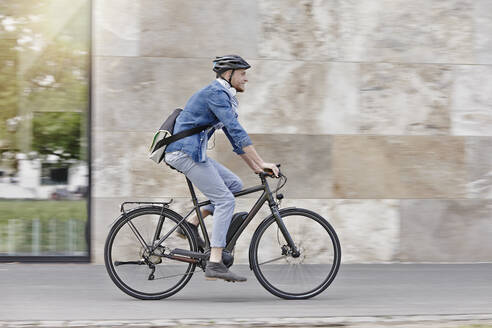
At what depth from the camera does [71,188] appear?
26.8 ft

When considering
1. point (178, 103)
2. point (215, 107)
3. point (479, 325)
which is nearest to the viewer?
point (479, 325)

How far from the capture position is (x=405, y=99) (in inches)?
328

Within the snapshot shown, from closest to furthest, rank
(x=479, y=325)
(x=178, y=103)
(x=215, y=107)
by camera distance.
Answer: (x=479, y=325) → (x=215, y=107) → (x=178, y=103)

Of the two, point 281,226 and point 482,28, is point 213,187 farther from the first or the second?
point 482,28

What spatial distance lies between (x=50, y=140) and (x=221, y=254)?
118 inches

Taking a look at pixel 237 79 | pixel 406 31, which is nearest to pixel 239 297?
pixel 237 79

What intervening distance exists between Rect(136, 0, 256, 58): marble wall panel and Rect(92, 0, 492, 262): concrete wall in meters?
0.01

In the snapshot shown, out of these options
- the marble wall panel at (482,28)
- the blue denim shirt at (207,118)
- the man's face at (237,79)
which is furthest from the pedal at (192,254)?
the marble wall panel at (482,28)

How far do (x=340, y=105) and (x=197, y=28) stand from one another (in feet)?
5.55

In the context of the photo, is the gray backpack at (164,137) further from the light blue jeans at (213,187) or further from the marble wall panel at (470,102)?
the marble wall panel at (470,102)

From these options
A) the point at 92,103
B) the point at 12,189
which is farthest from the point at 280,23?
the point at 12,189

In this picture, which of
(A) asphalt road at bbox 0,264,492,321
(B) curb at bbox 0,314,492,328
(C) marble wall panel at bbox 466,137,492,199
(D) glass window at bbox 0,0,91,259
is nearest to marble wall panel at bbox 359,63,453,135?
(C) marble wall panel at bbox 466,137,492,199

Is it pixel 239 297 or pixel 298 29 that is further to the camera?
pixel 298 29

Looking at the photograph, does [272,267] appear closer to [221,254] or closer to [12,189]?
[221,254]
